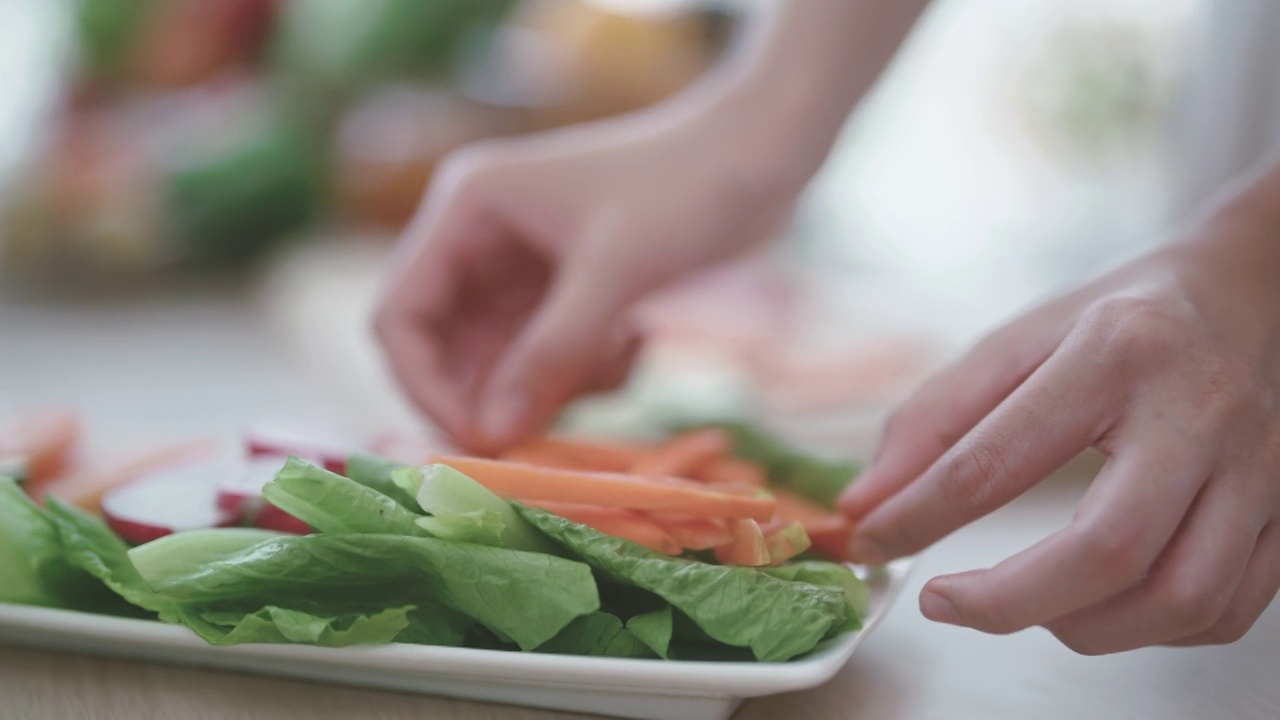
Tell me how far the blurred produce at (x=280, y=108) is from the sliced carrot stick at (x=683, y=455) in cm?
138

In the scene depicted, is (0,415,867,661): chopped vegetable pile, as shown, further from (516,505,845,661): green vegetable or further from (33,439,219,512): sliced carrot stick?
(33,439,219,512): sliced carrot stick

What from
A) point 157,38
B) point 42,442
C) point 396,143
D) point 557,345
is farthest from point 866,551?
point 157,38

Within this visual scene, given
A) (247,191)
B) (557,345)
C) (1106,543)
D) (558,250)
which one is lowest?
(1106,543)

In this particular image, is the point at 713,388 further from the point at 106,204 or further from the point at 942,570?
the point at 106,204

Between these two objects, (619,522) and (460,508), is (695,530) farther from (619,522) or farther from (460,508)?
(460,508)

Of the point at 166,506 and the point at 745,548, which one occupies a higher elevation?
the point at 166,506

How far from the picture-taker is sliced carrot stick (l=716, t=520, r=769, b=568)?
0.76 metres

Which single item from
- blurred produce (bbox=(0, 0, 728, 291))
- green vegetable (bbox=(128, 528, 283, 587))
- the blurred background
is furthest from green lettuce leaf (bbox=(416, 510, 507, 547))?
blurred produce (bbox=(0, 0, 728, 291))

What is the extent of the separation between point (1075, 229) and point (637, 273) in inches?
83.6

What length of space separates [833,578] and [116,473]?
1.96ft

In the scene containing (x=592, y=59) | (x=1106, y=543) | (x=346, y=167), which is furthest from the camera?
(x=346, y=167)

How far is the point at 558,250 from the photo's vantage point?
47.0 inches

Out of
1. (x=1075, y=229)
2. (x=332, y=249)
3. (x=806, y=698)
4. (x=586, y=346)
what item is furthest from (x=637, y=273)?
(x=1075, y=229)

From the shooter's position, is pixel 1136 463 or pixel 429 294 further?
pixel 429 294
